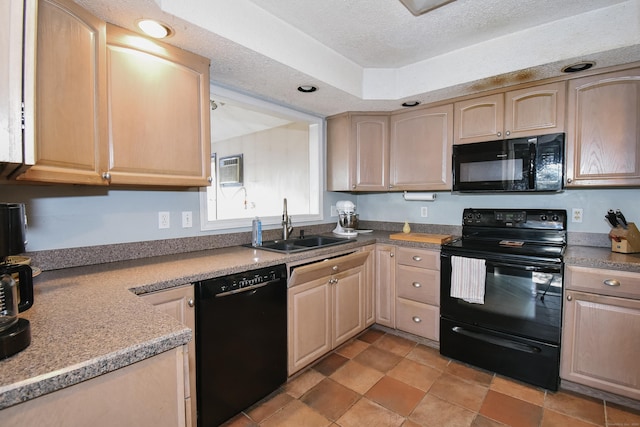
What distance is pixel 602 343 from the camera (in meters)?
1.81

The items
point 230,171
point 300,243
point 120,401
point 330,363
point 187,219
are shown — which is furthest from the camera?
point 230,171

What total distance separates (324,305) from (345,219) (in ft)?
3.66

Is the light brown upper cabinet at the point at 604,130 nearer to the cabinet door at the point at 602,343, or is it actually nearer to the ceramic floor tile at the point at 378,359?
the cabinet door at the point at 602,343

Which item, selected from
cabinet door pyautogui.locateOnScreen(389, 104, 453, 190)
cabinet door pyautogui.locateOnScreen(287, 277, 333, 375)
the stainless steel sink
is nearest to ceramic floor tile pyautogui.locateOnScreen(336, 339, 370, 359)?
cabinet door pyautogui.locateOnScreen(287, 277, 333, 375)

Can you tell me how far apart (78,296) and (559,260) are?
257 centimetres

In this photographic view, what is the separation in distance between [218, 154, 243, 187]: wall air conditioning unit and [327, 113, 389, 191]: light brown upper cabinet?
2517mm

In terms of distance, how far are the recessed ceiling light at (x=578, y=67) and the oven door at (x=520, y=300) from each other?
128 cm

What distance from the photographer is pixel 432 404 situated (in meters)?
1.85

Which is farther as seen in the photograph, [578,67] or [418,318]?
[418,318]

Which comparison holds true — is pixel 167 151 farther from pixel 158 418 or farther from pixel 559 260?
pixel 559 260

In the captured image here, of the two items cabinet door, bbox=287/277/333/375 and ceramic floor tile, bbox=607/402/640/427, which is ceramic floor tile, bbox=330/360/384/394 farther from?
ceramic floor tile, bbox=607/402/640/427

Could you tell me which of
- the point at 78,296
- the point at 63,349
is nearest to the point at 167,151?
the point at 78,296

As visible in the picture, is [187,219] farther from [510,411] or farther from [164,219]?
[510,411]

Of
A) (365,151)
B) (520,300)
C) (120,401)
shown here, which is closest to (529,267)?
(520,300)
